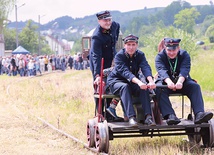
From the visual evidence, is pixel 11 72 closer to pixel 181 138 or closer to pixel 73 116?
pixel 73 116

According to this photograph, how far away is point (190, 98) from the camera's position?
26.7ft

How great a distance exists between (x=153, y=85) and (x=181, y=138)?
6.47 ft

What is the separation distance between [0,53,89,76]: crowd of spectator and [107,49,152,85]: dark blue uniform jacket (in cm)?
3212

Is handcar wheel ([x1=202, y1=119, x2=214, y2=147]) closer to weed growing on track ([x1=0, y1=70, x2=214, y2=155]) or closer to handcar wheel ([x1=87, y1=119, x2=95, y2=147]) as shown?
weed growing on track ([x1=0, y1=70, x2=214, y2=155])

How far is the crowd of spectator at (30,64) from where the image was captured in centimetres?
4034

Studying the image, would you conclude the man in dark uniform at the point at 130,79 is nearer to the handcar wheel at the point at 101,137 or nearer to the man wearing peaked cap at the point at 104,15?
the handcar wheel at the point at 101,137

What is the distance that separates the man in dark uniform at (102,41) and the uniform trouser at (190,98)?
3.58ft

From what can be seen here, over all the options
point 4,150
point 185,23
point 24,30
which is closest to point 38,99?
point 4,150

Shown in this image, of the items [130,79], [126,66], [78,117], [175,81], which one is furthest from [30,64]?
[130,79]

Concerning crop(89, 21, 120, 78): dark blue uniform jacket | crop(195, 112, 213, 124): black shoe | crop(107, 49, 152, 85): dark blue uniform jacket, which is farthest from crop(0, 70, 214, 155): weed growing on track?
crop(89, 21, 120, 78): dark blue uniform jacket

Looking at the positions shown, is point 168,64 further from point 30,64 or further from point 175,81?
point 30,64

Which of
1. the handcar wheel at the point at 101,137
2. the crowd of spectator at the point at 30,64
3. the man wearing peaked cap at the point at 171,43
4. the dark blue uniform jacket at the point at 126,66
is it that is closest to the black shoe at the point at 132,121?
the handcar wheel at the point at 101,137

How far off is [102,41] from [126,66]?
942 mm

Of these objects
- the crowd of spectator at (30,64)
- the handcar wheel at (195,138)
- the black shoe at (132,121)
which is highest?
the black shoe at (132,121)
